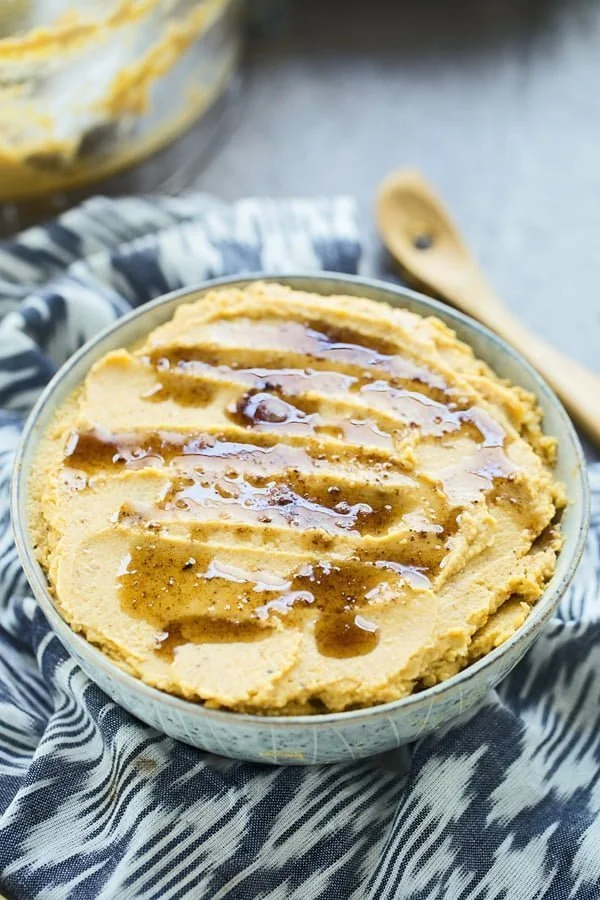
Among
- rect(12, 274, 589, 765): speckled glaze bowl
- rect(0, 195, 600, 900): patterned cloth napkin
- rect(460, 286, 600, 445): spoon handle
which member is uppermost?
rect(460, 286, 600, 445): spoon handle

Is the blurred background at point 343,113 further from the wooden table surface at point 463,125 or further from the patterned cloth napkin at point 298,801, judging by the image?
the patterned cloth napkin at point 298,801

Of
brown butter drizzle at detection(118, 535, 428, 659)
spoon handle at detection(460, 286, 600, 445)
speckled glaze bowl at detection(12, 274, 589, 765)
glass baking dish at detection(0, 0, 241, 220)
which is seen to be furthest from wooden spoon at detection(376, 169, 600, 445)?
brown butter drizzle at detection(118, 535, 428, 659)

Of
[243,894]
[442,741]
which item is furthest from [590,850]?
[243,894]

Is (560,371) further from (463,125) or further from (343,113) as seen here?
(343,113)

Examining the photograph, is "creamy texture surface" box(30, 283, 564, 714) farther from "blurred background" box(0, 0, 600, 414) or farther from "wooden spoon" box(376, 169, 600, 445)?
"blurred background" box(0, 0, 600, 414)

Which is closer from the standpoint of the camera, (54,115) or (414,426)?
(414,426)

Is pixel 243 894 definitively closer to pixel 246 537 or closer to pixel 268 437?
pixel 246 537
